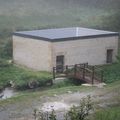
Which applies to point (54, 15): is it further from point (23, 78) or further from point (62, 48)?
point (23, 78)

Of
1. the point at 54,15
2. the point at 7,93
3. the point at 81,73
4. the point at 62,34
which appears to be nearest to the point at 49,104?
the point at 7,93

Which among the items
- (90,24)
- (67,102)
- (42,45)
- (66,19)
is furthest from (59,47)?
(66,19)

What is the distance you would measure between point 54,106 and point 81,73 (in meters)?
6.85

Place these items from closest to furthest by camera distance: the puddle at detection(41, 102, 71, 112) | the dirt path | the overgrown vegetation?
the dirt path < the puddle at detection(41, 102, 71, 112) < the overgrown vegetation

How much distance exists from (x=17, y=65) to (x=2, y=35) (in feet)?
30.9

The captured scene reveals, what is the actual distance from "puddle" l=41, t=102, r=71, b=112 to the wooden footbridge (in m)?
5.07

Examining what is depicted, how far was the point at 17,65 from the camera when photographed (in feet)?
104

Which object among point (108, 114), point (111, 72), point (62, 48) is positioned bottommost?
point (108, 114)

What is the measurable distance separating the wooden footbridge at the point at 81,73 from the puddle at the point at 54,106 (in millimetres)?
5068

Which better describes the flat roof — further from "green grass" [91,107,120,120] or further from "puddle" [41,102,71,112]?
"green grass" [91,107,120,120]

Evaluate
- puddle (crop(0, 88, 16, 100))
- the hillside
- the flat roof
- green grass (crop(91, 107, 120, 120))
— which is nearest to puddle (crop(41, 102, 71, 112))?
green grass (crop(91, 107, 120, 120))

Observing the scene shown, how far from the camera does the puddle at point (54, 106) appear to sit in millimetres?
21164

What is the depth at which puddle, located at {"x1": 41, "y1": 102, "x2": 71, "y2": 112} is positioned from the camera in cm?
2116

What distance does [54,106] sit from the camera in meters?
21.7
